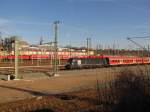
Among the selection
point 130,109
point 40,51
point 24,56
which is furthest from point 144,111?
point 40,51

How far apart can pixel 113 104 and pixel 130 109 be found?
34.5 inches

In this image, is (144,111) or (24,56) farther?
(24,56)

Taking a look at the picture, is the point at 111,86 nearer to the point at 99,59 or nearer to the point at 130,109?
the point at 130,109

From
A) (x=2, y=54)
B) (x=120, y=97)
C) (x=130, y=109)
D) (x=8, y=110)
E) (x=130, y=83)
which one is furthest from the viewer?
(x=2, y=54)

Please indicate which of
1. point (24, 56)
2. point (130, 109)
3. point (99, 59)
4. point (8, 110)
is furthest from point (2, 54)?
point (130, 109)

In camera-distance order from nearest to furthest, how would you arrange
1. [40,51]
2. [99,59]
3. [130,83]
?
[130,83], [99,59], [40,51]

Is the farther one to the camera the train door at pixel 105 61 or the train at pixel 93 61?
the train door at pixel 105 61

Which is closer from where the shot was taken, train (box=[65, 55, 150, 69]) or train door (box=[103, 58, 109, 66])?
train (box=[65, 55, 150, 69])

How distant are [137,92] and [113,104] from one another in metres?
0.71

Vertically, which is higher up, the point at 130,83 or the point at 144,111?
the point at 130,83

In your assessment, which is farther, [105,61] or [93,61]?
[105,61]

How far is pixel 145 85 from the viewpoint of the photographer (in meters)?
9.30

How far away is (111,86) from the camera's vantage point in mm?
9648

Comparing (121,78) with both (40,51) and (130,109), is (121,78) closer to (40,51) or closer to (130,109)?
(130,109)
